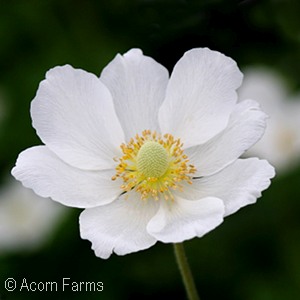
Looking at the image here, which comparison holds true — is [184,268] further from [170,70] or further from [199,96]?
[170,70]

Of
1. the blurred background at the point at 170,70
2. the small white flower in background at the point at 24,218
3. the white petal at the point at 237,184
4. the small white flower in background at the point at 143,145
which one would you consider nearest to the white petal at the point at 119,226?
the small white flower in background at the point at 143,145

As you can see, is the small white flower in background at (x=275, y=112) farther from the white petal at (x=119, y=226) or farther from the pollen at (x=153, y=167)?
the white petal at (x=119, y=226)

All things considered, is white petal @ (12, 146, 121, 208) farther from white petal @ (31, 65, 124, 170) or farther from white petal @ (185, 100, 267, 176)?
white petal @ (185, 100, 267, 176)

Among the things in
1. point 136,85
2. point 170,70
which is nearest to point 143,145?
point 136,85

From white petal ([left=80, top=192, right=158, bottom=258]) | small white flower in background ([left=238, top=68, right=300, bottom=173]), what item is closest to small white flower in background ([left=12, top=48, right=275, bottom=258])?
white petal ([left=80, top=192, right=158, bottom=258])

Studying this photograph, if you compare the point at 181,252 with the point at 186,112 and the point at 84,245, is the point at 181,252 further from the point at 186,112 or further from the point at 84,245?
the point at 84,245

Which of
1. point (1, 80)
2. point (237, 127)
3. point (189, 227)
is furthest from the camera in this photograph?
point (1, 80)

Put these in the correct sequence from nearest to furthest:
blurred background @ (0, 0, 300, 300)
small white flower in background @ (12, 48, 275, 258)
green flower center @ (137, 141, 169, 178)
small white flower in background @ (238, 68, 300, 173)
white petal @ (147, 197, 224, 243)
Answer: white petal @ (147, 197, 224, 243) → small white flower in background @ (12, 48, 275, 258) → green flower center @ (137, 141, 169, 178) → blurred background @ (0, 0, 300, 300) → small white flower in background @ (238, 68, 300, 173)

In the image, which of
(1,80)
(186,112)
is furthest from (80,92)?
(1,80)
